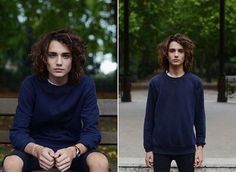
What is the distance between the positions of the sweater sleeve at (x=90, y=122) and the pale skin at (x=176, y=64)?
305 millimetres

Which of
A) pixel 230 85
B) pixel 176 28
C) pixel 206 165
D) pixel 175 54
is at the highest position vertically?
pixel 176 28

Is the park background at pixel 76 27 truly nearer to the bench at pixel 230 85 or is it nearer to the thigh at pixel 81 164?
the bench at pixel 230 85

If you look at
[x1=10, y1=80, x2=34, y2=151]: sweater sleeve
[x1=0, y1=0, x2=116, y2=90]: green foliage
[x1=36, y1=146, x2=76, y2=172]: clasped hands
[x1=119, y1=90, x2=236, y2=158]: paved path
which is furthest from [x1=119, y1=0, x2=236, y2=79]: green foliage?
[x1=0, y1=0, x2=116, y2=90]: green foliage

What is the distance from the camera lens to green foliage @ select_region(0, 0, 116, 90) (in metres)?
4.90

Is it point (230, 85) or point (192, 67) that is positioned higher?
point (192, 67)

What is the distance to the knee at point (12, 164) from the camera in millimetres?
2402

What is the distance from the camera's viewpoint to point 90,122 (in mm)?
2596

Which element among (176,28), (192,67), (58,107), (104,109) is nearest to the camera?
A: (58,107)

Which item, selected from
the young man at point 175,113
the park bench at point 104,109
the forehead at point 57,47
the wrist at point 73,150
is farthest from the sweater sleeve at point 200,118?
the park bench at point 104,109

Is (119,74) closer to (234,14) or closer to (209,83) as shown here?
(209,83)

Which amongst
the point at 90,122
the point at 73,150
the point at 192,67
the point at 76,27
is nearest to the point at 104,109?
the point at 192,67

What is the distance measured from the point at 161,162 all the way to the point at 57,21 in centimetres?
299

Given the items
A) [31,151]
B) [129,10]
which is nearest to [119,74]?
[129,10]

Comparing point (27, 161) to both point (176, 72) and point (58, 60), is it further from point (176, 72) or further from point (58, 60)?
point (176, 72)
